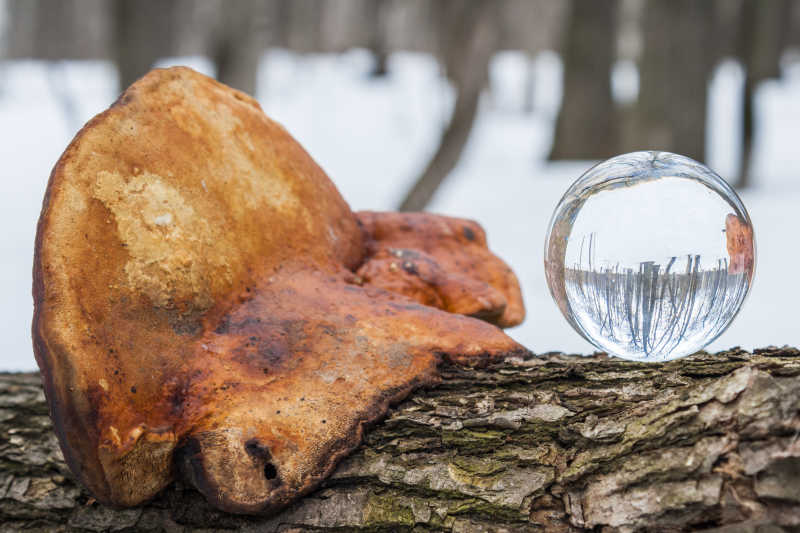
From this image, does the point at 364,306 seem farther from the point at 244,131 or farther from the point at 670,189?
the point at 670,189

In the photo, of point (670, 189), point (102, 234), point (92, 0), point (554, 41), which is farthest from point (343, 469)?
point (554, 41)

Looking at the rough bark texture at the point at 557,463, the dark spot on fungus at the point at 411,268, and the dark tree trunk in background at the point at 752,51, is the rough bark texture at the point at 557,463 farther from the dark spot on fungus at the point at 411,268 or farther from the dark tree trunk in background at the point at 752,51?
the dark tree trunk in background at the point at 752,51

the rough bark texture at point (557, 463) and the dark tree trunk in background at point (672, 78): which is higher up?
the dark tree trunk in background at point (672, 78)

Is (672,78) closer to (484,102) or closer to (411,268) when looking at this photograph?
(484,102)

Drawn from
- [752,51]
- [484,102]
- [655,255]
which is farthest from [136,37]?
[752,51]

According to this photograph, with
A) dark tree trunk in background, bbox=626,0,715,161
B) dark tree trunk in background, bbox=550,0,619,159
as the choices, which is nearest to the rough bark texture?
dark tree trunk in background, bbox=626,0,715,161

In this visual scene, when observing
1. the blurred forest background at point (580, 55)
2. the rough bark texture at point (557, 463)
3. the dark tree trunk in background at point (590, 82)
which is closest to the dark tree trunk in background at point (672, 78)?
the blurred forest background at point (580, 55)
